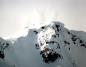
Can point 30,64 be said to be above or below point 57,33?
below

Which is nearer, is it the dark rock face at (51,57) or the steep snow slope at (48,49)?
the steep snow slope at (48,49)

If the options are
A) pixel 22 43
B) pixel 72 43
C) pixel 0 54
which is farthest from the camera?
pixel 72 43

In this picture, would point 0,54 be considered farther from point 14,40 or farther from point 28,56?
point 14,40

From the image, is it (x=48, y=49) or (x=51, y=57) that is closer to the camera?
(x=51, y=57)

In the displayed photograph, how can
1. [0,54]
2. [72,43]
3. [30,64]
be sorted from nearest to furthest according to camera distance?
[0,54], [30,64], [72,43]

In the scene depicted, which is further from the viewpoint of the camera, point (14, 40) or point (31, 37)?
point (31, 37)

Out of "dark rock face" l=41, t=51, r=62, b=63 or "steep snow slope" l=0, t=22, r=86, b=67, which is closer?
"steep snow slope" l=0, t=22, r=86, b=67

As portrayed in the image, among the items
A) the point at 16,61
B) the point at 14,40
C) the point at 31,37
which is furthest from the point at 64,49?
the point at 16,61

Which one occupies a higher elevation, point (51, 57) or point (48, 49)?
point (48, 49)
